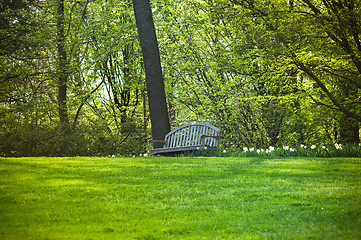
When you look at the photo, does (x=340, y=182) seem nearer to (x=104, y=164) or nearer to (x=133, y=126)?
(x=104, y=164)

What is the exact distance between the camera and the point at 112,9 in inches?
576

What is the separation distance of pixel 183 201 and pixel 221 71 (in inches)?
362

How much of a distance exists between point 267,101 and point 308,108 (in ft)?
4.66

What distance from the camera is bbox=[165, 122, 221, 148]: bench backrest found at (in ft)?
33.9

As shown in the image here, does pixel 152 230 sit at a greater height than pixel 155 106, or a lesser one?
lesser

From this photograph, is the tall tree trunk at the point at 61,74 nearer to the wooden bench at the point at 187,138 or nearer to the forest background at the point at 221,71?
the forest background at the point at 221,71

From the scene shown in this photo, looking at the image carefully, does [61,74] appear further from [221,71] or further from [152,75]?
[221,71]

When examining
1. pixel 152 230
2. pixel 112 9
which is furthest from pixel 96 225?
pixel 112 9

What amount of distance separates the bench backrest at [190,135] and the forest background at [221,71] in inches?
78.5

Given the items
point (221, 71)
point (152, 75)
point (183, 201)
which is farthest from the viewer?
point (221, 71)

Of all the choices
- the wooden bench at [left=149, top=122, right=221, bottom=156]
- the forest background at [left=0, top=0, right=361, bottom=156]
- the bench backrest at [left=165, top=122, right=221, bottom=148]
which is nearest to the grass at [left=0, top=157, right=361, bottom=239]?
the wooden bench at [left=149, top=122, right=221, bottom=156]

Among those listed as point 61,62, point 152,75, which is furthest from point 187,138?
point 61,62

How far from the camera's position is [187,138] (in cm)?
1048

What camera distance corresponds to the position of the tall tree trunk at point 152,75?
10.7 m
